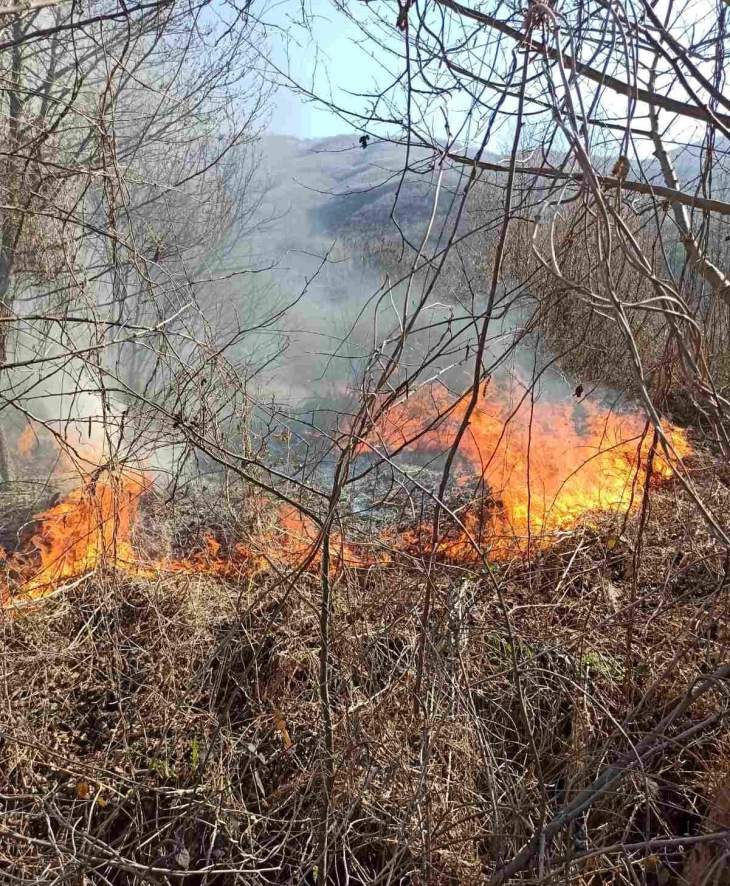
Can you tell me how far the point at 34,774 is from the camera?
3.07 metres

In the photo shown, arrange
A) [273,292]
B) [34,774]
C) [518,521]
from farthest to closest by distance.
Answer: [273,292], [518,521], [34,774]

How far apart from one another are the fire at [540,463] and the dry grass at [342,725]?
27.0 inches

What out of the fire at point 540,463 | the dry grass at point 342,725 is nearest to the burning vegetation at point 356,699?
the dry grass at point 342,725

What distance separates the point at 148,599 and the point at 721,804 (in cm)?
303

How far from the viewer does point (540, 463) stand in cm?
639

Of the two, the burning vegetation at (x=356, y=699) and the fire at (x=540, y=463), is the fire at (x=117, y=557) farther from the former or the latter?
the fire at (x=540, y=463)

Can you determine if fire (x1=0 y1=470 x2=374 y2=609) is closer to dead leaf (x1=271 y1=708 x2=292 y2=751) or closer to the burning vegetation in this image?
the burning vegetation

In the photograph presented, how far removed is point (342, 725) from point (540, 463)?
428 cm

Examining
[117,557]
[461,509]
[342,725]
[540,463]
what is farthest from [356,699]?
[540,463]

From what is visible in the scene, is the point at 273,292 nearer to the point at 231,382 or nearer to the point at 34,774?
the point at 231,382

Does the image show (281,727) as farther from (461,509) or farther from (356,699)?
(461,509)

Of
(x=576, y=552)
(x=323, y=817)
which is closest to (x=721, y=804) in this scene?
(x=323, y=817)

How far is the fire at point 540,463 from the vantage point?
4.63m

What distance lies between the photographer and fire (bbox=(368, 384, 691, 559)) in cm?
463
